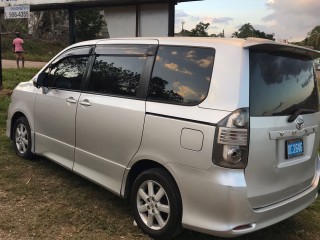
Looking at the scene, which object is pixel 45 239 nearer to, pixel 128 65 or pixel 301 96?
pixel 128 65

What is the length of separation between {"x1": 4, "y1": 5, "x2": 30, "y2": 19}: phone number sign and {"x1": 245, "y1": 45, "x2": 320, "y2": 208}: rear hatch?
24.6 ft

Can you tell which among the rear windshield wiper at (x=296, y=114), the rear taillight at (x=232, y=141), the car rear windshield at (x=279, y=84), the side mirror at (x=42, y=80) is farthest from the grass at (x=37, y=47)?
the rear taillight at (x=232, y=141)

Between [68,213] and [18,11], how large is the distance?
6.92 metres

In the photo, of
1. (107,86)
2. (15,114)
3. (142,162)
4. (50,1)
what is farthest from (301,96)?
(50,1)

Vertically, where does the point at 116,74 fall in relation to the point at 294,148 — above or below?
above

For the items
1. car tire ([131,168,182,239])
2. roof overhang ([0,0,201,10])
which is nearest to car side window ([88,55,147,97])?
car tire ([131,168,182,239])

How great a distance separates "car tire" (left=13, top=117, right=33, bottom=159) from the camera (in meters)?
5.68

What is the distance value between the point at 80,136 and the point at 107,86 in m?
0.66

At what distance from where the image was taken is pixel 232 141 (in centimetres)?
316

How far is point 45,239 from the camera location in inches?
146

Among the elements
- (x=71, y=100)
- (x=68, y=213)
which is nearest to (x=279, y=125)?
(x=68, y=213)

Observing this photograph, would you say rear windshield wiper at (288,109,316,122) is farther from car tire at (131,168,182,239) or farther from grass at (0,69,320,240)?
grass at (0,69,320,240)

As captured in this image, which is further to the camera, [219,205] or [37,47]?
[37,47]

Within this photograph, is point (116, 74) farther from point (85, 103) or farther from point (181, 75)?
point (181, 75)
